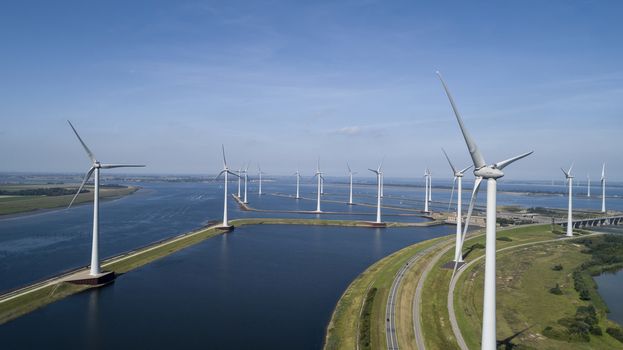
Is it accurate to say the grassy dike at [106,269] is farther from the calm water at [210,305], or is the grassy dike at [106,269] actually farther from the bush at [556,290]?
the bush at [556,290]

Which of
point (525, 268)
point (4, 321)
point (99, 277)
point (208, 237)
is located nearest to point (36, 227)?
point (208, 237)

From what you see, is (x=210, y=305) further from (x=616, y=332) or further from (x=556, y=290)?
(x=556, y=290)

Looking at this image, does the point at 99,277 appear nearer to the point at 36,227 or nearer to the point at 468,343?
the point at 468,343

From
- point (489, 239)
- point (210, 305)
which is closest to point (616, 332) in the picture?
point (489, 239)

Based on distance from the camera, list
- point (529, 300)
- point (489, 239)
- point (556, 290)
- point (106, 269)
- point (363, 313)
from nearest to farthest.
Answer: point (489, 239)
point (363, 313)
point (529, 300)
point (556, 290)
point (106, 269)

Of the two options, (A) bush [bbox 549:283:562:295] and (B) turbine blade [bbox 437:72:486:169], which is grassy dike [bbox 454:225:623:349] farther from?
(B) turbine blade [bbox 437:72:486:169]

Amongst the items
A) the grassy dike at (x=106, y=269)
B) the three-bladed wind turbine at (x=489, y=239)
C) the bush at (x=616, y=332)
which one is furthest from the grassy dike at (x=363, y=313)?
the grassy dike at (x=106, y=269)
